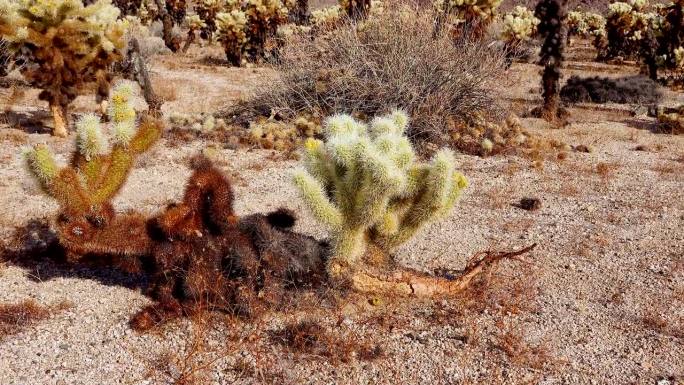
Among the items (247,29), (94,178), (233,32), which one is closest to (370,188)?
(94,178)

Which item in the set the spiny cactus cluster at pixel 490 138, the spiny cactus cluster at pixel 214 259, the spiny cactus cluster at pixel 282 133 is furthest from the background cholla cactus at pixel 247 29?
the spiny cactus cluster at pixel 214 259

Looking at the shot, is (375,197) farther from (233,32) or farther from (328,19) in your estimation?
(233,32)

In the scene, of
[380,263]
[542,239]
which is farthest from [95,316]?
[542,239]

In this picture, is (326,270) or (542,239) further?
(542,239)

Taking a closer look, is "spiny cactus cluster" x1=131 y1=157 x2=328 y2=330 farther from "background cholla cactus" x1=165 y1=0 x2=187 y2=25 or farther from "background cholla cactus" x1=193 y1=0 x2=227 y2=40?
"background cholla cactus" x1=165 y1=0 x2=187 y2=25

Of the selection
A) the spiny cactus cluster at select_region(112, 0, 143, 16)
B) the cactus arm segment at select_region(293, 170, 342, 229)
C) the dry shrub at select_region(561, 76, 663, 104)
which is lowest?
the dry shrub at select_region(561, 76, 663, 104)

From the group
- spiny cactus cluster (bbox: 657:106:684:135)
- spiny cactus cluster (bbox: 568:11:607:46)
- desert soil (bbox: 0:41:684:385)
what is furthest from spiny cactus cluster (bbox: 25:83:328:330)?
spiny cactus cluster (bbox: 568:11:607:46)

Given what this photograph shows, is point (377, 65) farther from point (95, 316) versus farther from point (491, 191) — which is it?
point (95, 316)
